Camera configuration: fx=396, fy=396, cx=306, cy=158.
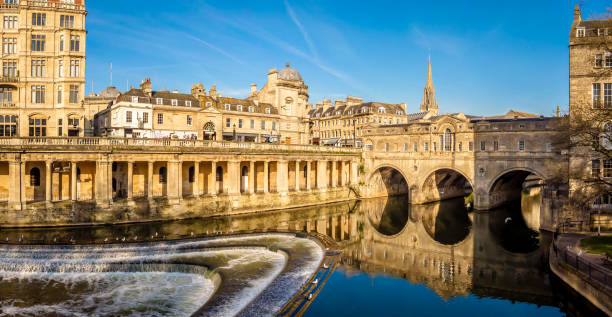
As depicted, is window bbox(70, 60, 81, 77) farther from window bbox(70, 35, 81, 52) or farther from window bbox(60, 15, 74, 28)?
window bbox(60, 15, 74, 28)

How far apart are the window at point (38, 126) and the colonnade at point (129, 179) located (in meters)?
7.84

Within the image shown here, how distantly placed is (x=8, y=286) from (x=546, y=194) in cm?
4282

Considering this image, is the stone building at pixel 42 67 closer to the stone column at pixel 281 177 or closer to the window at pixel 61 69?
the window at pixel 61 69

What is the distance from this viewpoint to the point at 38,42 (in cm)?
4453

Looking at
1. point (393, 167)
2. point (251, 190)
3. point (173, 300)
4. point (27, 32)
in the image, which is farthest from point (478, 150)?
point (27, 32)

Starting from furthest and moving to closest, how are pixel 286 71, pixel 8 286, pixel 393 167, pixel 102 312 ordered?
pixel 286 71
pixel 393 167
pixel 8 286
pixel 102 312

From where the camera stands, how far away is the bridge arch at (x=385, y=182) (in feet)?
207

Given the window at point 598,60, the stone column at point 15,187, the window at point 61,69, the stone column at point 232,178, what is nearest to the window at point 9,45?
the window at point 61,69

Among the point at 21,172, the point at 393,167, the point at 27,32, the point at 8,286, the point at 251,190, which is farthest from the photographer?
the point at 393,167

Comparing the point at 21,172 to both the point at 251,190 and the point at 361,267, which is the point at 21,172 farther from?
the point at 361,267

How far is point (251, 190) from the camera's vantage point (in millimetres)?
47406

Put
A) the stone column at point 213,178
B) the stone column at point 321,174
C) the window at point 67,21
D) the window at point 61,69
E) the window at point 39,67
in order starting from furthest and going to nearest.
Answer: the stone column at point 321,174
the window at point 67,21
the window at point 61,69
the window at point 39,67
the stone column at point 213,178

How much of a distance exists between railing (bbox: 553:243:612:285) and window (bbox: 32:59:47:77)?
171 ft

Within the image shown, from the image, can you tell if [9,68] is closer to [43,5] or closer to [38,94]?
[38,94]
